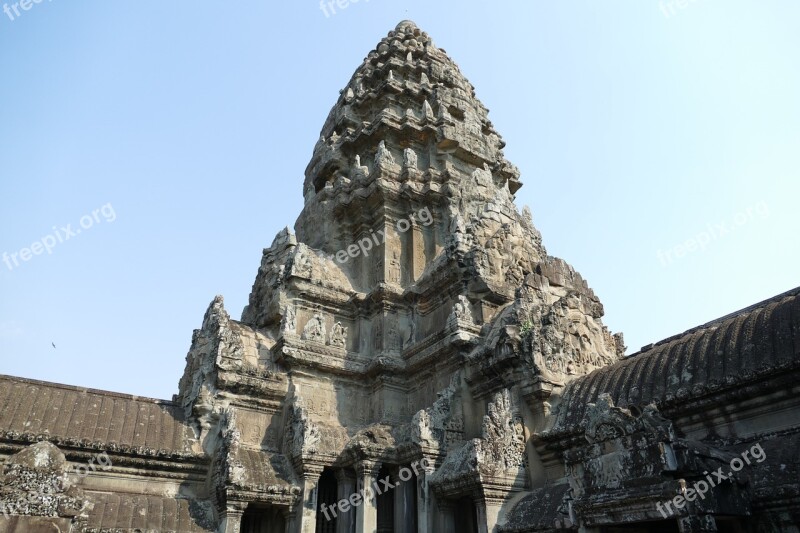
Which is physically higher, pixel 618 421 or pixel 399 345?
pixel 399 345

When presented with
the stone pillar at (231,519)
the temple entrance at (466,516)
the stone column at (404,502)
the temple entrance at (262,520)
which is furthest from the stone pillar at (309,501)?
the temple entrance at (466,516)

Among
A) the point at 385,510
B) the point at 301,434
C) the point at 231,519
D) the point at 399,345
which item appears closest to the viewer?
the point at 231,519

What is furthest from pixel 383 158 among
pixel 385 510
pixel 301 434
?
pixel 385 510

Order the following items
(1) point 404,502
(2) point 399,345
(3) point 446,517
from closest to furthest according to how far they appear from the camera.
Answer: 1. (3) point 446,517
2. (1) point 404,502
3. (2) point 399,345

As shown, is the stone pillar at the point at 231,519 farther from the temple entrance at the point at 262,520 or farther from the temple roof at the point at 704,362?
the temple roof at the point at 704,362

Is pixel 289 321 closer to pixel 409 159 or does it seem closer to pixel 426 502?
pixel 426 502

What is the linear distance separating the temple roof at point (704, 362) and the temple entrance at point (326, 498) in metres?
6.05

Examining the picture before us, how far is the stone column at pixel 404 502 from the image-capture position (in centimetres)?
1236

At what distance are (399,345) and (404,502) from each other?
4.39 meters

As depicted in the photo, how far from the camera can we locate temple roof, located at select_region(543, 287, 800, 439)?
7.92m

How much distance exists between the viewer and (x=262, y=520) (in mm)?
13172

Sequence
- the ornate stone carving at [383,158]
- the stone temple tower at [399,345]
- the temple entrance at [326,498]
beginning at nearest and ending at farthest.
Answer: the stone temple tower at [399,345], the temple entrance at [326,498], the ornate stone carving at [383,158]

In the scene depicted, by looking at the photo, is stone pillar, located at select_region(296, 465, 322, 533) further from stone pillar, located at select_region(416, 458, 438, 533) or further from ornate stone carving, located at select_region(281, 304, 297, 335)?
ornate stone carving, located at select_region(281, 304, 297, 335)

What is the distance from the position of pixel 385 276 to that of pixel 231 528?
304 inches
